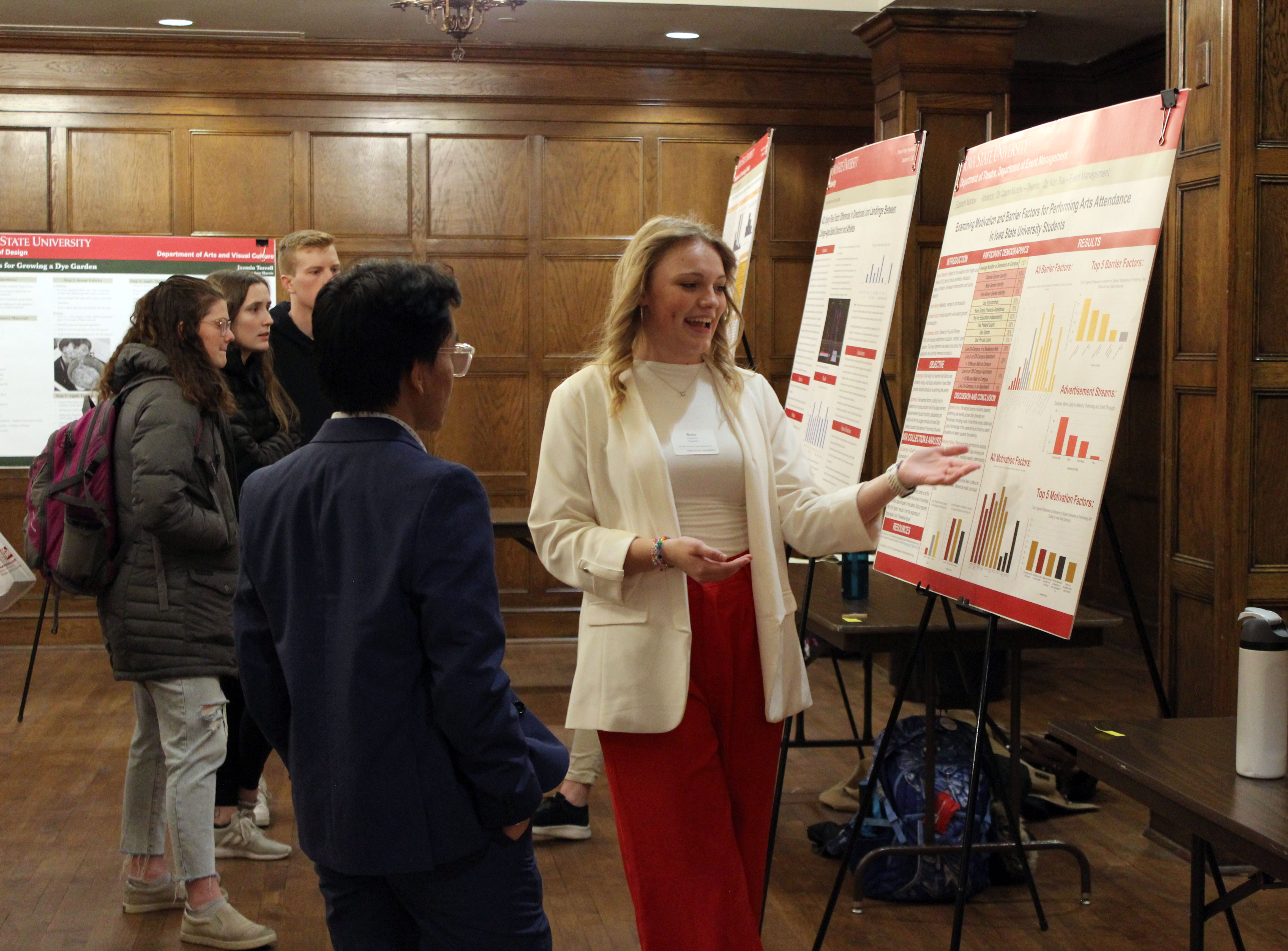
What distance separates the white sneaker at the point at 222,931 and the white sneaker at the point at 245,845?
575mm

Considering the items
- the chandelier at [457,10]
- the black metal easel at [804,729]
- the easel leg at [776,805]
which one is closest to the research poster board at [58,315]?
the chandelier at [457,10]

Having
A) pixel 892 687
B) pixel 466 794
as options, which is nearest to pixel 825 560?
pixel 892 687

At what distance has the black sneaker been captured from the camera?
12.0 feet

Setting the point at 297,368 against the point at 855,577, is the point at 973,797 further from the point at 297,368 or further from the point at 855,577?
the point at 297,368

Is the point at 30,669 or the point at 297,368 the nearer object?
the point at 297,368

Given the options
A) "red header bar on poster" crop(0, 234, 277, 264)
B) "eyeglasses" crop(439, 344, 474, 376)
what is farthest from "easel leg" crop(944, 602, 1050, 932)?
"red header bar on poster" crop(0, 234, 277, 264)

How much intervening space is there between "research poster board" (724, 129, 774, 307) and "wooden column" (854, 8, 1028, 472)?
108 cm

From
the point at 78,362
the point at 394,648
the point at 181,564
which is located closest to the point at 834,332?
the point at 181,564

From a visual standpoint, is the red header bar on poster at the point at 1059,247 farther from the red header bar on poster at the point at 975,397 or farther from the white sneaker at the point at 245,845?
the white sneaker at the point at 245,845

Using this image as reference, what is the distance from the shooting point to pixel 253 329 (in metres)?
3.24

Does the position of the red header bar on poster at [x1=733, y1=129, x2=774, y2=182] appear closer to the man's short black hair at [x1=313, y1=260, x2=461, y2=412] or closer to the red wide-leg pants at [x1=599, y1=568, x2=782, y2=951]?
the red wide-leg pants at [x1=599, y1=568, x2=782, y2=951]

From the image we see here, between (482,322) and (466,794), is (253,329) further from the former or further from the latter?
(482,322)

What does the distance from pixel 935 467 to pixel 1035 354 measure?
1.13 ft

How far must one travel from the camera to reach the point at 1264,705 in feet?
5.58
